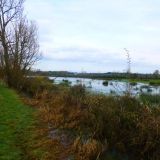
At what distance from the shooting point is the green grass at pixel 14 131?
10.5 m

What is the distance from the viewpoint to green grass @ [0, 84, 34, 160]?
10.5 m

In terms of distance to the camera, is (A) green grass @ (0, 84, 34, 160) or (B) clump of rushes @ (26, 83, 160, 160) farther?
(A) green grass @ (0, 84, 34, 160)

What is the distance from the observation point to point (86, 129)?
41.4ft

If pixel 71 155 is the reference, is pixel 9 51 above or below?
above

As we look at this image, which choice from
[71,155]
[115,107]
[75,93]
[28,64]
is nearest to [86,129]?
[115,107]

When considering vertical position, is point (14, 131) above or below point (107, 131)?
below

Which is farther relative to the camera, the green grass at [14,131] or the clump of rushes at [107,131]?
the green grass at [14,131]

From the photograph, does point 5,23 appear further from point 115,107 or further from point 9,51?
point 115,107

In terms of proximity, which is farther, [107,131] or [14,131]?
[14,131]

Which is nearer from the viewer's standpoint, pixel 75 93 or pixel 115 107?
pixel 115 107

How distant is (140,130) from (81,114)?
406 cm

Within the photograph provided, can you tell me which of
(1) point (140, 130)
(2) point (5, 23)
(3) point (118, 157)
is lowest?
(3) point (118, 157)

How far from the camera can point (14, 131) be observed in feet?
43.7

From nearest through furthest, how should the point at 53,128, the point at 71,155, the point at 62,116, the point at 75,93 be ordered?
1. the point at 71,155
2. the point at 53,128
3. the point at 62,116
4. the point at 75,93
